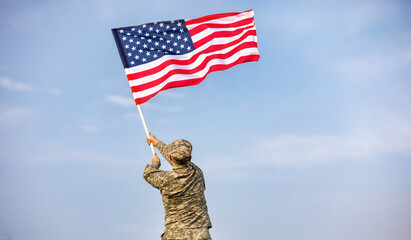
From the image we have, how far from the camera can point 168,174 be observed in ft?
30.8

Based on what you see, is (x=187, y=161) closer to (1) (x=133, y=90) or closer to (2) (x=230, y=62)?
(1) (x=133, y=90)

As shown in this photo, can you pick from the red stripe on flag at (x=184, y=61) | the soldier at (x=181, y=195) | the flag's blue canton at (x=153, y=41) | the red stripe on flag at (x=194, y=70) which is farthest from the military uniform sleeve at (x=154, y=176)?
the flag's blue canton at (x=153, y=41)

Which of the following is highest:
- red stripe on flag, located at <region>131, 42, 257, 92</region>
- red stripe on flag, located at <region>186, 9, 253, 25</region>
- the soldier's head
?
red stripe on flag, located at <region>186, 9, 253, 25</region>

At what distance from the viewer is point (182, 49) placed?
14508mm

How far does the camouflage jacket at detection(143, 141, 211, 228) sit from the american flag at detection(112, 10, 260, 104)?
3.71m

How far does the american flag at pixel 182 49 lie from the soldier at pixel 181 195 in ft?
12.1

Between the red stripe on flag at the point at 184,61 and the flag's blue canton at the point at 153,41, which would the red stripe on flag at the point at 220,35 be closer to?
the red stripe on flag at the point at 184,61

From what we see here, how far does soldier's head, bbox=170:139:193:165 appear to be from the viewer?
9203mm

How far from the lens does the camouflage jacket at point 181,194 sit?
9398mm

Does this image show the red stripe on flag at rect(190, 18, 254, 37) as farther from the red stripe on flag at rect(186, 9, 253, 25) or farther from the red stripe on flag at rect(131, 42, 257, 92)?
the red stripe on flag at rect(131, 42, 257, 92)

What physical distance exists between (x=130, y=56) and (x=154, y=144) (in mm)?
3603

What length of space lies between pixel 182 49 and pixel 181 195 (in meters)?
6.16

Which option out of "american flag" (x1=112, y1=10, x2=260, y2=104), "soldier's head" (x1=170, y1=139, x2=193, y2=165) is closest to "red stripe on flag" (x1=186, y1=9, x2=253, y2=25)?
"american flag" (x1=112, y1=10, x2=260, y2=104)

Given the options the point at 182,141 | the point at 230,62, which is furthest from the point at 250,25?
the point at 182,141
